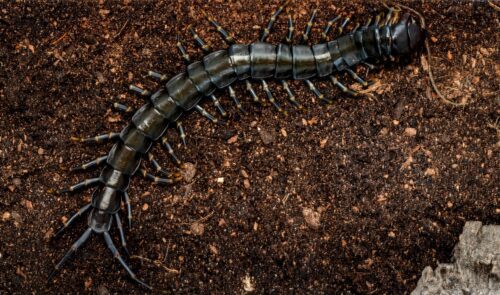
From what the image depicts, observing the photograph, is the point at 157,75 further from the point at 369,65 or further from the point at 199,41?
the point at 369,65

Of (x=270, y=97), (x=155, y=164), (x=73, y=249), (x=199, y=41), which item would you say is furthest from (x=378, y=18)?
(x=73, y=249)

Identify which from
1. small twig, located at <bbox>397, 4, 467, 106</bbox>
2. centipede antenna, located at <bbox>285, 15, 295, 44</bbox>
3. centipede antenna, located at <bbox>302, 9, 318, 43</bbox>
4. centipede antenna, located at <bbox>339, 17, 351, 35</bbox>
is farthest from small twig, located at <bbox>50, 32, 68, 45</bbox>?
small twig, located at <bbox>397, 4, 467, 106</bbox>

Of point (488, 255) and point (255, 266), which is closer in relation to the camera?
point (488, 255)

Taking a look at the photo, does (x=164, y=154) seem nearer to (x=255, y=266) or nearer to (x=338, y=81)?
(x=255, y=266)

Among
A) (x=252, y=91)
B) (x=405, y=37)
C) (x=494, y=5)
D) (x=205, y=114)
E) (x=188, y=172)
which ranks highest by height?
(x=494, y=5)

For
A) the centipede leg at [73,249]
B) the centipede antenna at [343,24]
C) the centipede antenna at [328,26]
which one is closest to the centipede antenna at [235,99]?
the centipede antenna at [328,26]

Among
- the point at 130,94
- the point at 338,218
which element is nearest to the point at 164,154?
the point at 130,94
